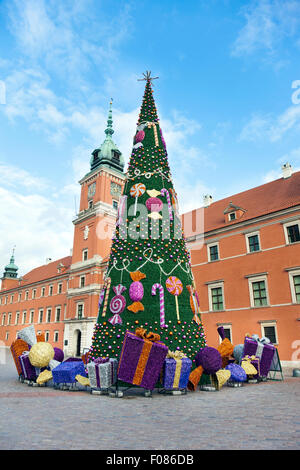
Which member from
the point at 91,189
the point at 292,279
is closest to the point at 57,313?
the point at 91,189

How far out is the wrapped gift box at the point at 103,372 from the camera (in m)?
6.79

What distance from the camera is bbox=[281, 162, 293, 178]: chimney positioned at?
67.5 ft

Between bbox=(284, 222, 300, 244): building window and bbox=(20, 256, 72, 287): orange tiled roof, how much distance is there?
85.5 feet

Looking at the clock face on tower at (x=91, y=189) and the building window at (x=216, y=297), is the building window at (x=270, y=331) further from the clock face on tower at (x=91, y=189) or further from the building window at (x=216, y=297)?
the clock face on tower at (x=91, y=189)

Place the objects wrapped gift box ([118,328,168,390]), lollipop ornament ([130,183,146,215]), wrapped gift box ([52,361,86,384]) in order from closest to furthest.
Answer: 1. wrapped gift box ([118,328,168,390])
2. wrapped gift box ([52,361,86,384])
3. lollipop ornament ([130,183,146,215])

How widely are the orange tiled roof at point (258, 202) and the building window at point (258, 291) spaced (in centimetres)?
387

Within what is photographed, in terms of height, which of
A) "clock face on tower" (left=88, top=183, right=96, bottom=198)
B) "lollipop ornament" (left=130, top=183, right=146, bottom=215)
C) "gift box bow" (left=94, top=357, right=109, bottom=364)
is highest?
"clock face on tower" (left=88, top=183, right=96, bottom=198)

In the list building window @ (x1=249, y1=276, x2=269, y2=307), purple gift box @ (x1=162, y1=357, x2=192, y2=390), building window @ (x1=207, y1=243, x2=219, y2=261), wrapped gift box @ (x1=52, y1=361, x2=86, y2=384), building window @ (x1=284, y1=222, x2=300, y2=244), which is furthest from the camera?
building window @ (x1=207, y1=243, x2=219, y2=261)

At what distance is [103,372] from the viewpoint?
6.80 metres

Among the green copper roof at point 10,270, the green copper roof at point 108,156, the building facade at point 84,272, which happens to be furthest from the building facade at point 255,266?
the green copper roof at point 10,270

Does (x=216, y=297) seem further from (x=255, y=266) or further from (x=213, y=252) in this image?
(x=255, y=266)

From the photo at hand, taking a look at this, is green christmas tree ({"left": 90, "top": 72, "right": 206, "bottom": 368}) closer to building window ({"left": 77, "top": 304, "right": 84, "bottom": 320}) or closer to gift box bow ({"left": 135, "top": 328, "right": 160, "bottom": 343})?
gift box bow ({"left": 135, "top": 328, "right": 160, "bottom": 343})

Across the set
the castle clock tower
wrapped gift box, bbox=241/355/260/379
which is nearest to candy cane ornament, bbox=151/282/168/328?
wrapped gift box, bbox=241/355/260/379
